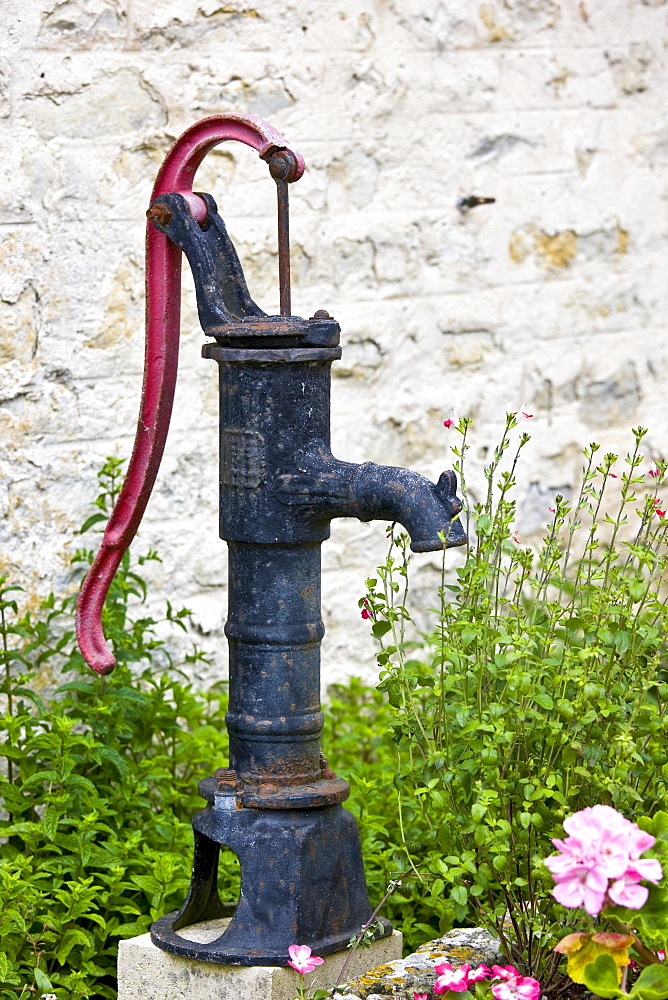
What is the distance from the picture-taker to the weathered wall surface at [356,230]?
9.84 feet

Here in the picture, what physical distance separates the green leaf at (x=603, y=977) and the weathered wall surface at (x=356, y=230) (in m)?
1.81

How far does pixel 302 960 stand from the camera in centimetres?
176

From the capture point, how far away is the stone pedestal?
1852 mm

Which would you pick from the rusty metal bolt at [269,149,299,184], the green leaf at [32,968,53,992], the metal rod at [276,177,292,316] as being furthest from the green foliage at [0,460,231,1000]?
the rusty metal bolt at [269,149,299,184]

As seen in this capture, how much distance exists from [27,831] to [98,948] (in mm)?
240

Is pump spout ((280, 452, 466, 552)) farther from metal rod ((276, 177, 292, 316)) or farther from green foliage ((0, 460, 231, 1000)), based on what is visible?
green foliage ((0, 460, 231, 1000))

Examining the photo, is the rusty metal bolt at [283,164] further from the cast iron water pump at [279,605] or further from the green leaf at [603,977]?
the green leaf at [603,977]

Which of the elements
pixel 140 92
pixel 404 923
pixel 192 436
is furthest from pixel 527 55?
pixel 404 923

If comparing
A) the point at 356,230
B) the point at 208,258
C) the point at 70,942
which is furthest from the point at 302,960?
the point at 356,230

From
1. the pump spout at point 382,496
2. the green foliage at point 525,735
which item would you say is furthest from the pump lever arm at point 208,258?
the green foliage at point 525,735

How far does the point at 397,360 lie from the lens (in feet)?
12.1

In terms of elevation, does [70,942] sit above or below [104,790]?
below

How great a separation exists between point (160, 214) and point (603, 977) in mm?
1301

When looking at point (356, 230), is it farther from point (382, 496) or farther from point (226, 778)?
point (226, 778)
